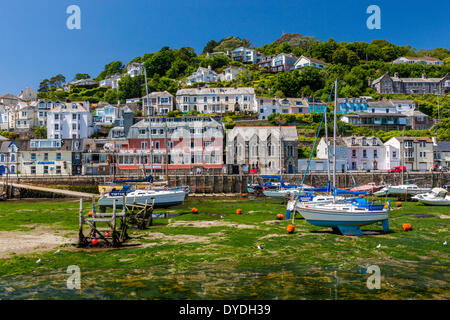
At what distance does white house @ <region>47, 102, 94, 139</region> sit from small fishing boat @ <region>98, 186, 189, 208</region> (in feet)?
196

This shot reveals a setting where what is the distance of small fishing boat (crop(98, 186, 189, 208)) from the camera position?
34.1 metres

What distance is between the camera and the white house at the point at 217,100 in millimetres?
99812

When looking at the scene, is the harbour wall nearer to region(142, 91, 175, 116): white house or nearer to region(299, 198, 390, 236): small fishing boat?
region(299, 198, 390, 236): small fishing boat

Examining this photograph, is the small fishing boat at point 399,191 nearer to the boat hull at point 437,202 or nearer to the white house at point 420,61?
the boat hull at point 437,202

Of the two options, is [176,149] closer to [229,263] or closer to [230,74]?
[229,263]

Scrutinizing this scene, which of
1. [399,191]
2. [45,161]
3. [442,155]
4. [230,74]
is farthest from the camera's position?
[230,74]

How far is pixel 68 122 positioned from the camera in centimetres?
8906

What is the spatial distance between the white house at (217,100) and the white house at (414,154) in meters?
40.9

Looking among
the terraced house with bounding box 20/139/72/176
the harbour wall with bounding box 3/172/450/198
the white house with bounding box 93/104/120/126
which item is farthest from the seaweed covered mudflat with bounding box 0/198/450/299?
the white house with bounding box 93/104/120/126

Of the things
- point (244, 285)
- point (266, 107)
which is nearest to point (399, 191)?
point (244, 285)

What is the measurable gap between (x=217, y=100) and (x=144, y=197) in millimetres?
68885

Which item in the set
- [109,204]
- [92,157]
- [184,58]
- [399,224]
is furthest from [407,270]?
[184,58]

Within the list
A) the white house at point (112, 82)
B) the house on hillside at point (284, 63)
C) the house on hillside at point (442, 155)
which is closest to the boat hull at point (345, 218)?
the house on hillside at point (442, 155)

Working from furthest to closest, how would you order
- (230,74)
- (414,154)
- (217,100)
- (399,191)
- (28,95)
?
(28,95), (230,74), (217,100), (414,154), (399,191)
